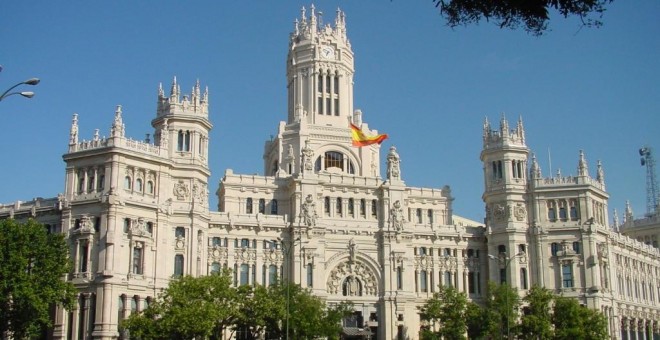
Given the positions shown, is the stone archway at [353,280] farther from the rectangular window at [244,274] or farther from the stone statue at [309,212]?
the rectangular window at [244,274]

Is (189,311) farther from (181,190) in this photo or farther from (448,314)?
(448,314)

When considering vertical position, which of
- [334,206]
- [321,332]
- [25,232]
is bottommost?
[321,332]

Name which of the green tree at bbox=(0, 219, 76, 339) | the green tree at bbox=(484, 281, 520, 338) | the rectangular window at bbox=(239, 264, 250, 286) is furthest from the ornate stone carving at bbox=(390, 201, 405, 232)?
the green tree at bbox=(0, 219, 76, 339)

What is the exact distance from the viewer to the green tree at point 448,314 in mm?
95188

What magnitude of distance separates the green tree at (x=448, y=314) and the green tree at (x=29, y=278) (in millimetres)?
40227

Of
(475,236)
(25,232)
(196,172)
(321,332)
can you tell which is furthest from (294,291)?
(475,236)

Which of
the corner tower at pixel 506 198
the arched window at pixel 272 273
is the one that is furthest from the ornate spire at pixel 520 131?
the arched window at pixel 272 273

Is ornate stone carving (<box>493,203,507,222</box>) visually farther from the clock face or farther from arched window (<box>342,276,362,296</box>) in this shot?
the clock face

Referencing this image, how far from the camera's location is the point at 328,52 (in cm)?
12175

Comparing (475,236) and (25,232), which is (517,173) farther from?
(25,232)

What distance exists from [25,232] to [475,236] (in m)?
58.3

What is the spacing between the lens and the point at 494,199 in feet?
366

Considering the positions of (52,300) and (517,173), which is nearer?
(52,300)

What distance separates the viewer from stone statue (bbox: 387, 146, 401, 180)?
110m
